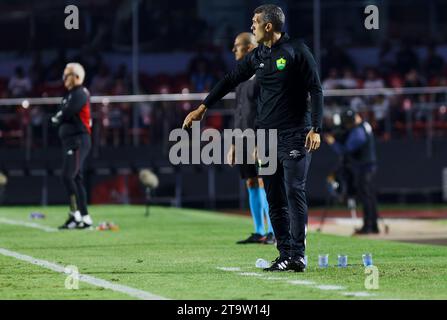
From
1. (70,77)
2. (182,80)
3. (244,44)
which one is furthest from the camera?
(182,80)

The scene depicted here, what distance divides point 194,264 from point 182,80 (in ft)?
58.9

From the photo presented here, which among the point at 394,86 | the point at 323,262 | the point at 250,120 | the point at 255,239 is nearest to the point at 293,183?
the point at 323,262

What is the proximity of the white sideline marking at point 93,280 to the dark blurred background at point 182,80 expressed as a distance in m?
12.5

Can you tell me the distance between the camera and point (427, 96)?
2678cm

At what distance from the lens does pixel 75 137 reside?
18.1 m

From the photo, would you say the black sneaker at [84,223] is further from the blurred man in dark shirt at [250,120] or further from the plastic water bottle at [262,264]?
the plastic water bottle at [262,264]

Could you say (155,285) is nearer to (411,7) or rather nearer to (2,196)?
(2,196)

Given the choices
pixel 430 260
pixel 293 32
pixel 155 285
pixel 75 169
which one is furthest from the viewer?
pixel 293 32

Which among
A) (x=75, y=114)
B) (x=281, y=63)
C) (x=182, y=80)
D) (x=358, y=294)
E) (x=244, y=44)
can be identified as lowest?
(x=358, y=294)

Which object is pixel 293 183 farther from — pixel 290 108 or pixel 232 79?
pixel 232 79

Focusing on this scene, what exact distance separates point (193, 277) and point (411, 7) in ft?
73.6

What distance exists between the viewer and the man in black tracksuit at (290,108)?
36.5ft

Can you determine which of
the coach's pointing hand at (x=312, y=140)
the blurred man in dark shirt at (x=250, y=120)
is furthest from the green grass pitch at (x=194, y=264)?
the coach's pointing hand at (x=312, y=140)
